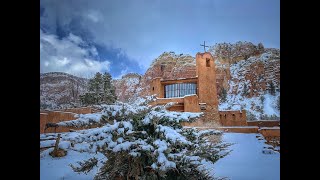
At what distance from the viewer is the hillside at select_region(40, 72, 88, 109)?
3713mm

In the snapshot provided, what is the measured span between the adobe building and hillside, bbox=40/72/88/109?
88cm

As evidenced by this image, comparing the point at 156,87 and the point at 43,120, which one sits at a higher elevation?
the point at 156,87

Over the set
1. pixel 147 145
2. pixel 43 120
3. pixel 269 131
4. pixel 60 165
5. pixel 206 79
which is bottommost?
pixel 60 165

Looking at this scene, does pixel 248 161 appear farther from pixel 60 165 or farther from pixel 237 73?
pixel 60 165

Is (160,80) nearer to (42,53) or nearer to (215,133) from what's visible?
(215,133)

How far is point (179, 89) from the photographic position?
3.70m

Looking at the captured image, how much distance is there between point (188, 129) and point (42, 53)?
6.26ft

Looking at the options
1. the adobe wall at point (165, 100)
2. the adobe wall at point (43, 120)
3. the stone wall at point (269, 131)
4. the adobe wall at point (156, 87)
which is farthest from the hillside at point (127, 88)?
the stone wall at point (269, 131)

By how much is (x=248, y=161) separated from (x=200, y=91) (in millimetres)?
935

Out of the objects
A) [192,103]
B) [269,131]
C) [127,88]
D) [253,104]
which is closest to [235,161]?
[269,131]

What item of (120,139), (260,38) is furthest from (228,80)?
(120,139)

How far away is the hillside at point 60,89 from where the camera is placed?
371 cm

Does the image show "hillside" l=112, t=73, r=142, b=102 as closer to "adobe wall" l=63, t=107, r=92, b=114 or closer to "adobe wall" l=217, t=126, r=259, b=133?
"adobe wall" l=63, t=107, r=92, b=114
